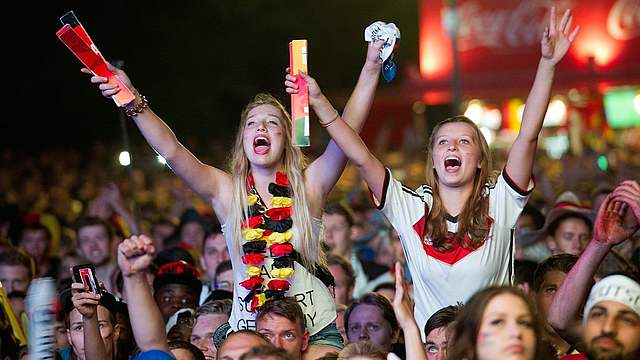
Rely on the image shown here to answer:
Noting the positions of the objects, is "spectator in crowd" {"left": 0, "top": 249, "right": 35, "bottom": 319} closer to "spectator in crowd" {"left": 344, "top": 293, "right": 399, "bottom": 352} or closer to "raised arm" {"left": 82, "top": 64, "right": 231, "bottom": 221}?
"spectator in crowd" {"left": 344, "top": 293, "right": 399, "bottom": 352}

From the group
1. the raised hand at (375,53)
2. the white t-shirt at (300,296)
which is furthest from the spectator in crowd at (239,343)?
the raised hand at (375,53)

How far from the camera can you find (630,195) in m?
6.26

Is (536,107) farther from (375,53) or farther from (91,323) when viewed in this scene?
(91,323)

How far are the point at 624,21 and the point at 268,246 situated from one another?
19.5 metres

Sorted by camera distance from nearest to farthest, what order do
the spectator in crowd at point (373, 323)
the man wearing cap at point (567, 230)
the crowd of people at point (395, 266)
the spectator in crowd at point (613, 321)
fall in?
1. the spectator in crowd at point (613, 321)
2. the crowd of people at point (395, 266)
3. the spectator in crowd at point (373, 323)
4. the man wearing cap at point (567, 230)

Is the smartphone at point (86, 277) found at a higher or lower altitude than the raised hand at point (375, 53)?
lower

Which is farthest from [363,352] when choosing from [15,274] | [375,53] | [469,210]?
[15,274]

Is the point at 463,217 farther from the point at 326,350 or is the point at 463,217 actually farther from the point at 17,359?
the point at 17,359

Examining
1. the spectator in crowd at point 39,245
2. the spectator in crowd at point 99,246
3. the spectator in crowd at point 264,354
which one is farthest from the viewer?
the spectator in crowd at point 39,245

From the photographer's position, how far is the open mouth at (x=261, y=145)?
23.1 feet

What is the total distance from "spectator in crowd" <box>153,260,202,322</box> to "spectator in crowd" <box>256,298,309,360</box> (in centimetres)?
238

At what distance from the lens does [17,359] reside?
817cm

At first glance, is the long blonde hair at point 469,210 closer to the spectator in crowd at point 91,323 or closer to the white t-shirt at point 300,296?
the white t-shirt at point 300,296

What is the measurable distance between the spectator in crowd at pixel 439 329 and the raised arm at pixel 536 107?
28.3 inches
